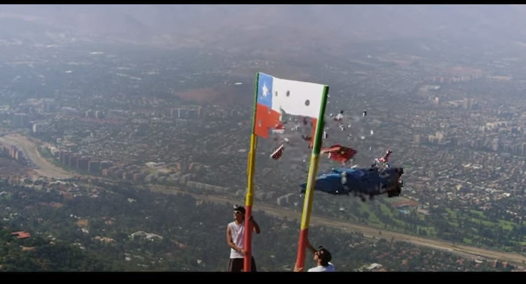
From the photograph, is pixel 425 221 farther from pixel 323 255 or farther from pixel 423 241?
pixel 323 255

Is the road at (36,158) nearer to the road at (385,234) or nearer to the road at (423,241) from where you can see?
the road at (385,234)

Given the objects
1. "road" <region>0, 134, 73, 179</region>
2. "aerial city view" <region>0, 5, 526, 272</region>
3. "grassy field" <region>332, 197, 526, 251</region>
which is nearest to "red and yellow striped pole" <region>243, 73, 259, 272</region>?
"aerial city view" <region>0, 5, 526, 272</region>

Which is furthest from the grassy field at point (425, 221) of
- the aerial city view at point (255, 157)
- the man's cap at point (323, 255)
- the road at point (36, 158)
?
the road at point (36, 158)

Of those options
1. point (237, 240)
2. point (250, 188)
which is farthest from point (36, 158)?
point (250, 188)

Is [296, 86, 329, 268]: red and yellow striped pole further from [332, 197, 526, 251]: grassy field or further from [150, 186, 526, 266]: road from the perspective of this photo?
[332, 197, 526, 251]: grassy field

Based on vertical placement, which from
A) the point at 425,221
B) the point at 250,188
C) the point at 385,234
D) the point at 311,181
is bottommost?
the point at 385,234

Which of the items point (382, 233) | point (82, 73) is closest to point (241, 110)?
point (382, 233)
